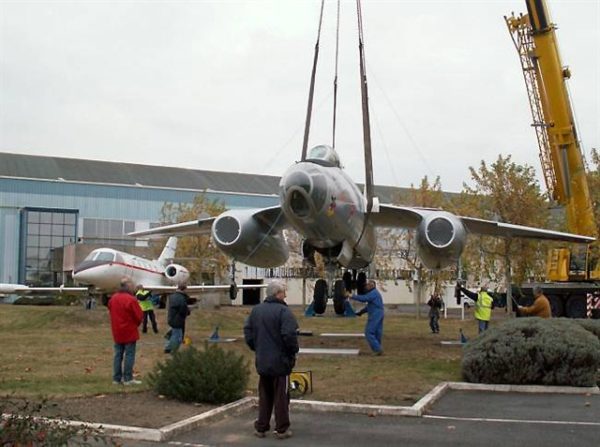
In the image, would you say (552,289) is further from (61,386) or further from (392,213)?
(61,386)

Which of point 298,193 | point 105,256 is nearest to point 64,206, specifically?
point 105,256

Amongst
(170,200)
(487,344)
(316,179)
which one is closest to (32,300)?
(170,200)

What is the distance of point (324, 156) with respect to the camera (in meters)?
15.3

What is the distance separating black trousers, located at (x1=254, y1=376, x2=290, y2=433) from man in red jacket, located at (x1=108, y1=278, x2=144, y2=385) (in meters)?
4.02

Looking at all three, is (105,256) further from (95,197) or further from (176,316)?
(95,197)

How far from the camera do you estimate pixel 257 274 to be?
57750 millimetres

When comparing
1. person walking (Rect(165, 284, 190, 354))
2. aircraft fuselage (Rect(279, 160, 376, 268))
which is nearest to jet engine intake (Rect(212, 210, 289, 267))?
aircraft fuselage (Rect(279, 160, 376, 268))

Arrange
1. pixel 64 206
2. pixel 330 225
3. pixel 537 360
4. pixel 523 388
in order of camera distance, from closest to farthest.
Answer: pixel 523 388 < pixel 537 360 < pixel 330 225 < pixel 64 206

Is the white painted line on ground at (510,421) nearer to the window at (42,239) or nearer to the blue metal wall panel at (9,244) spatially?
the window at (42,239)

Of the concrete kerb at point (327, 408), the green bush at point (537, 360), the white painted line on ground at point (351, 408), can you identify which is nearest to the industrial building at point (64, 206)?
the green bush at point (537, 360)

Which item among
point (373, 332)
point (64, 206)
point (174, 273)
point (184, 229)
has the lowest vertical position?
point (373, 332)

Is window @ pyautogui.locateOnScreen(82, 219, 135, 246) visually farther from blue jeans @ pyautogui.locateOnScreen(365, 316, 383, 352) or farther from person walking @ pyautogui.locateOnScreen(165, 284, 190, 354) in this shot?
blue jeans @ pyautogui.locateOnScreen(365, 316, 383, 352)

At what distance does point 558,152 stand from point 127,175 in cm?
4344

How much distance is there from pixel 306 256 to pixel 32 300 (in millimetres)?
32925
